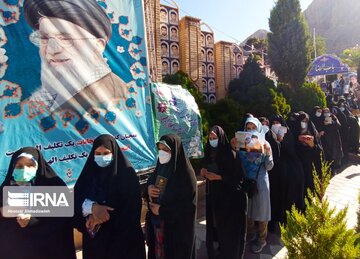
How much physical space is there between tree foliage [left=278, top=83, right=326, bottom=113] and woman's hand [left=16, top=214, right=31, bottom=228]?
28.1ft

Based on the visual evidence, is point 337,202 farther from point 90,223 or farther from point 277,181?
point 90,223

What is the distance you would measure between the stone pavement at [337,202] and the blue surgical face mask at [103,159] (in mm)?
1830

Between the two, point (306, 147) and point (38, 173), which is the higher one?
point (38, 173)

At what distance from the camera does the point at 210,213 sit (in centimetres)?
310

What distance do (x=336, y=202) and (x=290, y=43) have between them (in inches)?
285

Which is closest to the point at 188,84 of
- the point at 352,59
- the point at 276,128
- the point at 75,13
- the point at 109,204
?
the point at 276,128

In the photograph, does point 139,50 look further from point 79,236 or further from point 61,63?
point 79,236

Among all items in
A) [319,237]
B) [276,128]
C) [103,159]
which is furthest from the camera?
[276,128]

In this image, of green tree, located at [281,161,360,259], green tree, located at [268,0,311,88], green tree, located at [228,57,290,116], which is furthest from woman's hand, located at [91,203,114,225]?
green tree, located at [268,0,311,88]

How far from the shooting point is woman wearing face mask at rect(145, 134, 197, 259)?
2.35 meters

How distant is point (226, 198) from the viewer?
2871 millimetres

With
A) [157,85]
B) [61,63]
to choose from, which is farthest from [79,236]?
[157,85]

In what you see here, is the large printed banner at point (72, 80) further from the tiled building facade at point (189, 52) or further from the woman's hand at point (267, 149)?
the woman's hand at point (267, 149)

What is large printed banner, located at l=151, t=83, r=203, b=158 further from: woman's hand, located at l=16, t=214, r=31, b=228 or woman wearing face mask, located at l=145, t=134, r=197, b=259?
woman's hand, located at l=16, t=214, r=31, b=228
